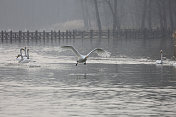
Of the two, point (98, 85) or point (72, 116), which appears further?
point (98, 85)

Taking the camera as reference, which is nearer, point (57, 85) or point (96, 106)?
point (96, 106)

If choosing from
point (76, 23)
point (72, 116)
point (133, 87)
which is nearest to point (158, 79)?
point (133, 87)

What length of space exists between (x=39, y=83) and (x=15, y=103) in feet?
18.7

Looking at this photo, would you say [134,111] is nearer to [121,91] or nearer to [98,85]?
[121,91]

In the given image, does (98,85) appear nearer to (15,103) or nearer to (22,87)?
(22,87)

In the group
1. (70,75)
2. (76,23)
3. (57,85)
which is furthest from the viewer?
(76,23)

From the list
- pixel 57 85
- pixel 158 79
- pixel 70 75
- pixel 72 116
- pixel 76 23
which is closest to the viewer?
pixel 72 116

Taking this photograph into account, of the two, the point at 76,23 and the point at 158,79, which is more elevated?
the point at 76,23

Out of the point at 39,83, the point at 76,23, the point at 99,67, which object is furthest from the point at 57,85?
the point at 76,23

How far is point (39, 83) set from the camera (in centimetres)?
2344

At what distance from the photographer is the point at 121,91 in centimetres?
2075

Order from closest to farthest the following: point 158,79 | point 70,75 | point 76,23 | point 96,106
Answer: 1. point 96,106
2. point 158,79
3. point 70,75
4. point 76,23

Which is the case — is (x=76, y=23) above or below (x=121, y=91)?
above

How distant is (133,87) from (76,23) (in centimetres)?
12243
